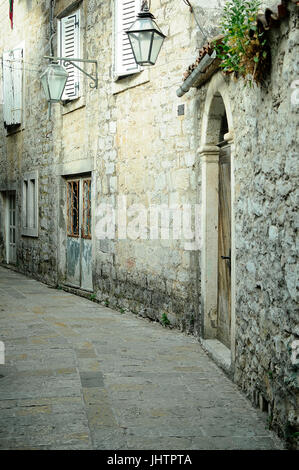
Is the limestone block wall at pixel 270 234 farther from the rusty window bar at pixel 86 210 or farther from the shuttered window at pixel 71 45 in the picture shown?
the shuttered window at pixel 71 45

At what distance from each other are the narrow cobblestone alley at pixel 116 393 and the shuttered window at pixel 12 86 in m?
7.58

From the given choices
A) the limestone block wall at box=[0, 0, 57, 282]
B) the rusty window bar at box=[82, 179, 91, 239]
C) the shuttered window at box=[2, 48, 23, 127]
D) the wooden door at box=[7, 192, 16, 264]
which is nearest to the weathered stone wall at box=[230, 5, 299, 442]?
the rusty window bar at box=[82, 179, 91, 239]

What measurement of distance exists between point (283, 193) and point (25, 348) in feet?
11.5

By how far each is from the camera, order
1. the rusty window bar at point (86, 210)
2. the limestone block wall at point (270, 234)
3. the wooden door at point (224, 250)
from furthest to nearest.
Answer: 1. the rusty window bar at point (86, 210)
2. the wooden door at point (224, 250)
3. the limestone block wall at point (270, 234)

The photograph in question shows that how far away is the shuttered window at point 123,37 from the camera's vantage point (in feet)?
27.3

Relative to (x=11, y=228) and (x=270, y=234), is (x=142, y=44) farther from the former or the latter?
(x=11, y=228)

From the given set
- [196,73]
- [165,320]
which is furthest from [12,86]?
[196,73]

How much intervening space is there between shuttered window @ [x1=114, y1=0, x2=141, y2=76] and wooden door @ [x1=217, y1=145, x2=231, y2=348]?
2859 millimetres

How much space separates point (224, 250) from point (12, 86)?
376 inches

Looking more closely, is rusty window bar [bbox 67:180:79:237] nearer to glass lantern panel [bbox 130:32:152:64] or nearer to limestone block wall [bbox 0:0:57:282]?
limestone block wall [bbox 0:0:57:282]

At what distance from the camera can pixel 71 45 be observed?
10.2 meters

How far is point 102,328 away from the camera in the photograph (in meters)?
7.25

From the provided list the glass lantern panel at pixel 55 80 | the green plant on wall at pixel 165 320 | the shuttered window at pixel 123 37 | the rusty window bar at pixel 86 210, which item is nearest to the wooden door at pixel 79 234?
the rusty window bar at pixel 86 210
